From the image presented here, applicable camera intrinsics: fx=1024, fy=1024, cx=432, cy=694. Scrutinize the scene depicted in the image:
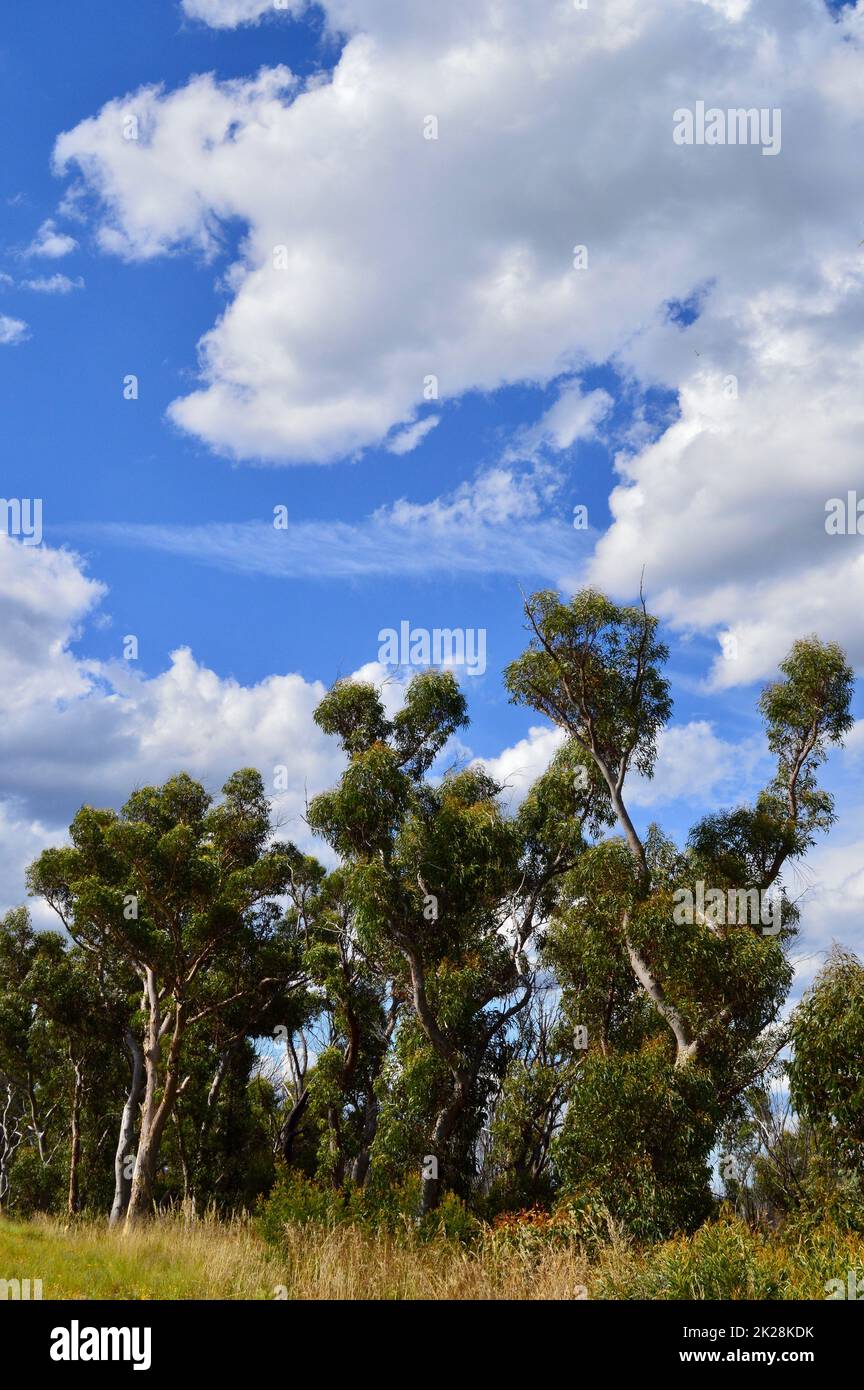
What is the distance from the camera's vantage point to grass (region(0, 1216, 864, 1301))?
1044cm

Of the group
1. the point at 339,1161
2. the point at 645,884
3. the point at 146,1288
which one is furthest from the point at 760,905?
the point at 146,1288

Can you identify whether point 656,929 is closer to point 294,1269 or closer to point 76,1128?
point 294,1269

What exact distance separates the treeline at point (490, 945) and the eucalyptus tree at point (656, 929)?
50mm

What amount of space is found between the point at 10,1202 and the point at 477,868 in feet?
92.7

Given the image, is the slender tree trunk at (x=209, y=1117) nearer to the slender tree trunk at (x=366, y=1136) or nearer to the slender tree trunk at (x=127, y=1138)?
the slender tree trunk at (x=127, y=1138)

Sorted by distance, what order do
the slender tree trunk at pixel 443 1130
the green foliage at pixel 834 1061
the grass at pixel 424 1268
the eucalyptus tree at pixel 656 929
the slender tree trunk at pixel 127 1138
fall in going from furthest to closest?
the slender tree trunk at pixel 127 1138 < the slender tree trunk at pixel 443 1130 < the eucalyptus tree at pixel 656 929 < the green foliage at pixel 834 1061 < the grass at pixel 424 1268

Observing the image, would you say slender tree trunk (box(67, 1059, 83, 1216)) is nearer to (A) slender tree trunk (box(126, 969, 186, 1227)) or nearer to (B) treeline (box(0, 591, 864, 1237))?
(B) treeline (box(0, 591, 864, 1237))

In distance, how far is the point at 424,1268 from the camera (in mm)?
12062

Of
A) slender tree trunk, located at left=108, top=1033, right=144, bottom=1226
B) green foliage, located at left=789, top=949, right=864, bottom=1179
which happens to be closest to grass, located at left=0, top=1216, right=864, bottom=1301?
green foliage, located at left=789, top=949, right=864, bottom=1179

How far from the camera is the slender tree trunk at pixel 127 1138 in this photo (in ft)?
86.6

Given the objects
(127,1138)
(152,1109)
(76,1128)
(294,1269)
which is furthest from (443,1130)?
(76,1128)

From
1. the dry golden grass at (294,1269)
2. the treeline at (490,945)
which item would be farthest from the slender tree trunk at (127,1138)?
the dry golden grass at (294,1269)
